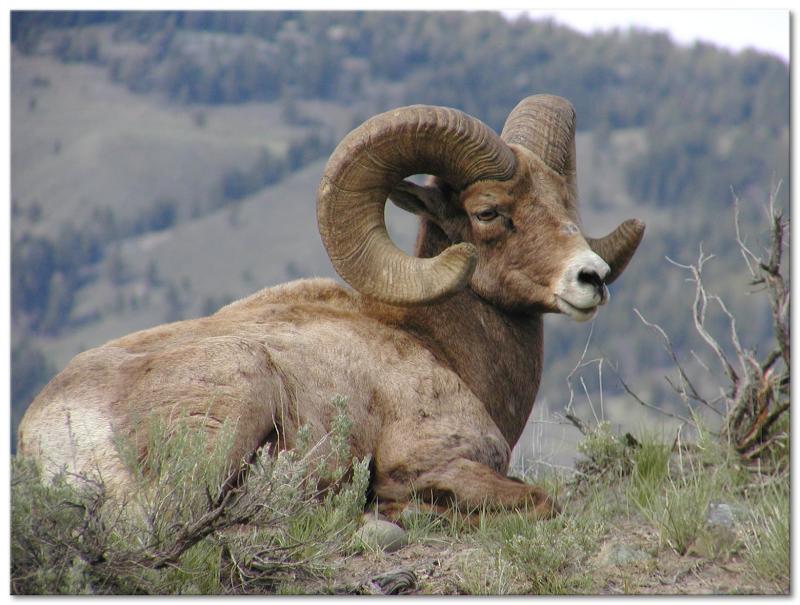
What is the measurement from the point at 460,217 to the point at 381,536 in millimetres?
2323

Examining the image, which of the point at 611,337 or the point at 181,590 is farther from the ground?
the point at 181,590

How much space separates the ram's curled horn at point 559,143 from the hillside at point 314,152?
3349 cm

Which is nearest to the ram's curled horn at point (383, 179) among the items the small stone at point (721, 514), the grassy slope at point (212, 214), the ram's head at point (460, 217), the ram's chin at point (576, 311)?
the ram's head at point (460, 217)

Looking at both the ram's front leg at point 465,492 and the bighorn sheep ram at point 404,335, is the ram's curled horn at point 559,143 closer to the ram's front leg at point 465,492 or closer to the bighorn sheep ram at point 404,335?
the bighorn sheep ram at point 404,335

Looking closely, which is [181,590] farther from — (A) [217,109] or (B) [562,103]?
(A) [217,109]

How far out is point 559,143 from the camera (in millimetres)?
7812

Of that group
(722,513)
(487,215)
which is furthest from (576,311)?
(722,513)

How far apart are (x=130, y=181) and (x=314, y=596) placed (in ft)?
338

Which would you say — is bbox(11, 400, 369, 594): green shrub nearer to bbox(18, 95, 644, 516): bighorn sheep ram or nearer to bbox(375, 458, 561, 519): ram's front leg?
bbox(18, 95, 644, 516): bighorn sheep ram

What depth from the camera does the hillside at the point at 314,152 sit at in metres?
76.9

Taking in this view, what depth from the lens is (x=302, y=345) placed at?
A: 6910 millimetres

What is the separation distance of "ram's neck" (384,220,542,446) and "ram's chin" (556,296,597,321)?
660 mm

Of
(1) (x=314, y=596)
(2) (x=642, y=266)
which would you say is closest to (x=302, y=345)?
(1) (x=314, y=596)

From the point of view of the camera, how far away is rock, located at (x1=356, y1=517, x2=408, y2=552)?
6.04 meters
